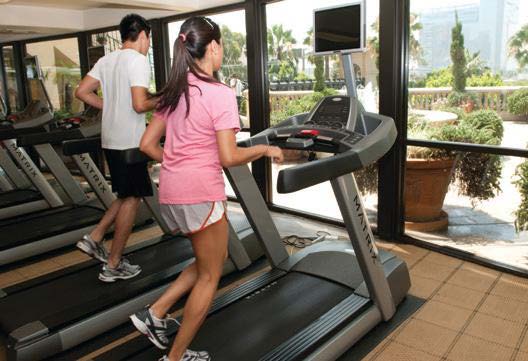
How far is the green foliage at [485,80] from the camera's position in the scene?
3105 millimetres

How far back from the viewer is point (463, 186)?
350 cm

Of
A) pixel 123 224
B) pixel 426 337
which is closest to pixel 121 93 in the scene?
pixel 123 224

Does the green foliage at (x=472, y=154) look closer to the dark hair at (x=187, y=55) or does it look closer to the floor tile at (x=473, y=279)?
the floor tile at (x=473, y=279)

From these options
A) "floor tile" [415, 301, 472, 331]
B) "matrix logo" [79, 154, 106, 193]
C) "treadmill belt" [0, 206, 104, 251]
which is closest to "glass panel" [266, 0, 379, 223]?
"floor tile" [415, 301, 472, 331]

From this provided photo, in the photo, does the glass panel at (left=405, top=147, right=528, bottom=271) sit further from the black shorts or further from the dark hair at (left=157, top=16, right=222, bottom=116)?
the dark hair at (left=157, top=16, right=222, bottom=116)

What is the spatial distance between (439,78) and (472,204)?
0.94m

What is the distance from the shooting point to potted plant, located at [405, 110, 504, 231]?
3.26m

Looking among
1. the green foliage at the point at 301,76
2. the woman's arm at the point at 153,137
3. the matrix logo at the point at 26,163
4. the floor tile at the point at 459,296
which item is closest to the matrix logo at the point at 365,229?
the floor tile at the point at 459,296

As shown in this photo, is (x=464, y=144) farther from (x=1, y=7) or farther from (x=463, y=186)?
(x=1, y=7)

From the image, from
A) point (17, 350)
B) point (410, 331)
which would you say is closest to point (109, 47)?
point (17, 350)

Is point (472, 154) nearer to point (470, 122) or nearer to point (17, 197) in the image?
point (470, 122)

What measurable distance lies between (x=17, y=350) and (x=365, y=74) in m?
2.98

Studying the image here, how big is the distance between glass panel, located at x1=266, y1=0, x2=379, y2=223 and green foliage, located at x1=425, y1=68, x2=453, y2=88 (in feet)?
1.72

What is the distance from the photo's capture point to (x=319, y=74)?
14.0 feet
